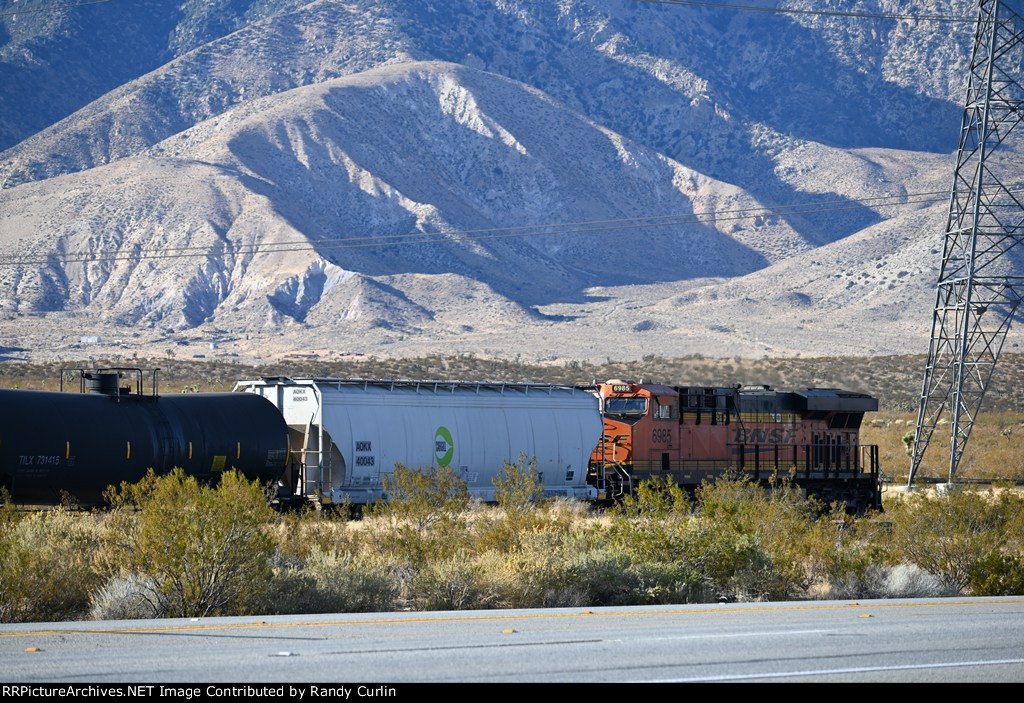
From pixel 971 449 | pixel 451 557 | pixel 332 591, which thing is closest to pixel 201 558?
pixel 332 591

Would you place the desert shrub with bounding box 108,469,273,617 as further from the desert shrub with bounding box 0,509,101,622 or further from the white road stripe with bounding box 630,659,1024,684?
the white road stripe with bounding box 630,659,1024,684

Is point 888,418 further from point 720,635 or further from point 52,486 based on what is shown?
point 720,635

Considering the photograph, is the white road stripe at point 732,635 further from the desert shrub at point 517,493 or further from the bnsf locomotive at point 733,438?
the bnsf locomotive at point 733,438

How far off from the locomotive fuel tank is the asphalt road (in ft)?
36.8

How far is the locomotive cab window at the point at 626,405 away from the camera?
36.0 meters

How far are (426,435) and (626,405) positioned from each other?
6202mm

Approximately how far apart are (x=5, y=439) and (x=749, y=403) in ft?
66.3

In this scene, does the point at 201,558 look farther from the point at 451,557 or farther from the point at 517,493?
the point at 517,493

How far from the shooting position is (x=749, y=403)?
37.8 metres

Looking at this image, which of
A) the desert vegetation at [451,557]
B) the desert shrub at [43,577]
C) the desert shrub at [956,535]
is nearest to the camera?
the desert shrub at [43,577]

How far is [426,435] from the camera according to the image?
106 ft

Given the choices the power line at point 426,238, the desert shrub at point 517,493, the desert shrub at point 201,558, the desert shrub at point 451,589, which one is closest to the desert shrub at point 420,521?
the desert shrub at point 517,493

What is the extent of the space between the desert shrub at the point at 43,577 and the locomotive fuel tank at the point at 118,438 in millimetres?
5981

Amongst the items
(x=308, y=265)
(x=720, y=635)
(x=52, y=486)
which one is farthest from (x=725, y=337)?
(x=720, y=635)
